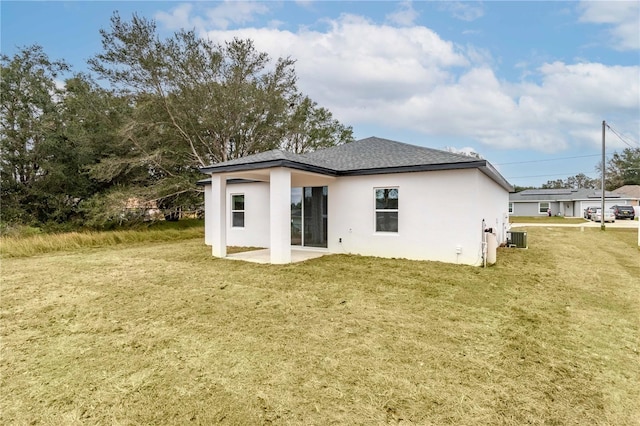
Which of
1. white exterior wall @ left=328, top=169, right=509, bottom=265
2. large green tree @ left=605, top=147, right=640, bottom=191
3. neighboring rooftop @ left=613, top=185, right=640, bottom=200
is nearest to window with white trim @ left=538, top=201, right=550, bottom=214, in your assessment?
neighboring rooftop @ left=613, top=185, right=640, bottom=200

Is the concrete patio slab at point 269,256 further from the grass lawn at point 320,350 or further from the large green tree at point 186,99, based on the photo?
the large green tree at point 186,99

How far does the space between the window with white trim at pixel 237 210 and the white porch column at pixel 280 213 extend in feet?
15.1

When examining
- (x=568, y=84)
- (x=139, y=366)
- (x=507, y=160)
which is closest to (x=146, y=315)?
(x=139, y=366)

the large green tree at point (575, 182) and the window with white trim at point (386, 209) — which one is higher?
the large green tree at point (575, 182)

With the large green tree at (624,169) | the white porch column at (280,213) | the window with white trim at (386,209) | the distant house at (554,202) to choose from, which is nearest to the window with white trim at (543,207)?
the distant house at (554,202)

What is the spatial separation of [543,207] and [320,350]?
46716 millimetres

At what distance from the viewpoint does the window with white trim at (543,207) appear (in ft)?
132

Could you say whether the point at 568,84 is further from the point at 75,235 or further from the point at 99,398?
the point at 75,235

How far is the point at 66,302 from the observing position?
207 inches

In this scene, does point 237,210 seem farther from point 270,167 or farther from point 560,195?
point 560,195

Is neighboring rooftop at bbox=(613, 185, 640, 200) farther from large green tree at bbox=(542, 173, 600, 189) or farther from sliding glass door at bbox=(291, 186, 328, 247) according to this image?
sliding glass door at bbox=(291, 186, 328, 247)

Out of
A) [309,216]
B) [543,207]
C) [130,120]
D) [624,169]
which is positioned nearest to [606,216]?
[543,207]

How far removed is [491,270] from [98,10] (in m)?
20.6

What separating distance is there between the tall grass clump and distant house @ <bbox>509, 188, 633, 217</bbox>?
4073cm
